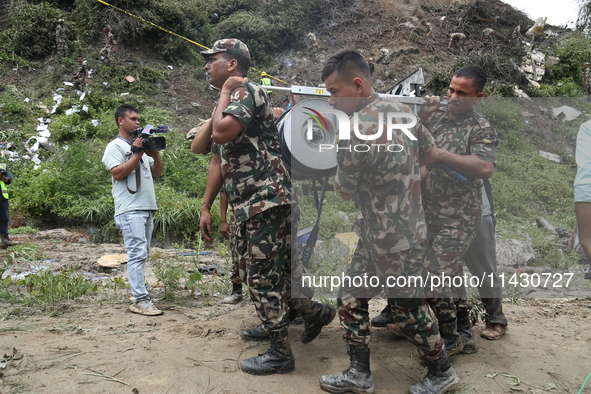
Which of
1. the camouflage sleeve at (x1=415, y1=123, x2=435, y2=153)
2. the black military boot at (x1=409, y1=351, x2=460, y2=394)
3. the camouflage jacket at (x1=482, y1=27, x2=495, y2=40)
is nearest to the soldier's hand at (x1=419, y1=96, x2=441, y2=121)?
the camouflage sleeve at (x1=415, y1=123, x2=435, y2=153)

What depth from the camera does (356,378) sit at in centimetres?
237

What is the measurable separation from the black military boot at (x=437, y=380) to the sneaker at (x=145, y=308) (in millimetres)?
2268

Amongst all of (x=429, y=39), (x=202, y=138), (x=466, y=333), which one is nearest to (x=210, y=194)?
(x=202, y=138)

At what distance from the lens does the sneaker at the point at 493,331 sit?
10.4ft

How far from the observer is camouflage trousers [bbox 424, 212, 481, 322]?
2.69 m

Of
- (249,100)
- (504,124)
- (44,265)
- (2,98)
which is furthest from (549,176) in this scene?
(2,98)

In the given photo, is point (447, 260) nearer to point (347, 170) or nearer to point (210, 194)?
point (347, 170)

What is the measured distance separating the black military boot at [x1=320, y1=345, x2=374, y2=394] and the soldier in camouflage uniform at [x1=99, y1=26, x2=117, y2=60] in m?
13.6

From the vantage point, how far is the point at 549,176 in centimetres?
332

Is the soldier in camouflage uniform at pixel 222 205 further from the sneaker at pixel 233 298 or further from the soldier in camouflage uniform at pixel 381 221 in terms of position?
the soldier in camouflage uniform at pixel 381 221

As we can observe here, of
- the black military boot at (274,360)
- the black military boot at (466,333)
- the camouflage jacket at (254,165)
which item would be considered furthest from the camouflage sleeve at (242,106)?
the black military boot at (466,333)

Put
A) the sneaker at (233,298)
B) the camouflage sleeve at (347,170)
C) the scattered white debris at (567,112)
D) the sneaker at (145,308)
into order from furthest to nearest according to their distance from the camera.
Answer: the sneaker at (233,298) < the sneaker at (145,308) < the scattered white debris at (567,112) < the camouflage sleeve at (347,170)

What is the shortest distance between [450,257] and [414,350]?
27.6 inches

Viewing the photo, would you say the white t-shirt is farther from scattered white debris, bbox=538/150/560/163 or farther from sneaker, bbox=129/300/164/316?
scattered white debris, bbox=538/150/560/163
